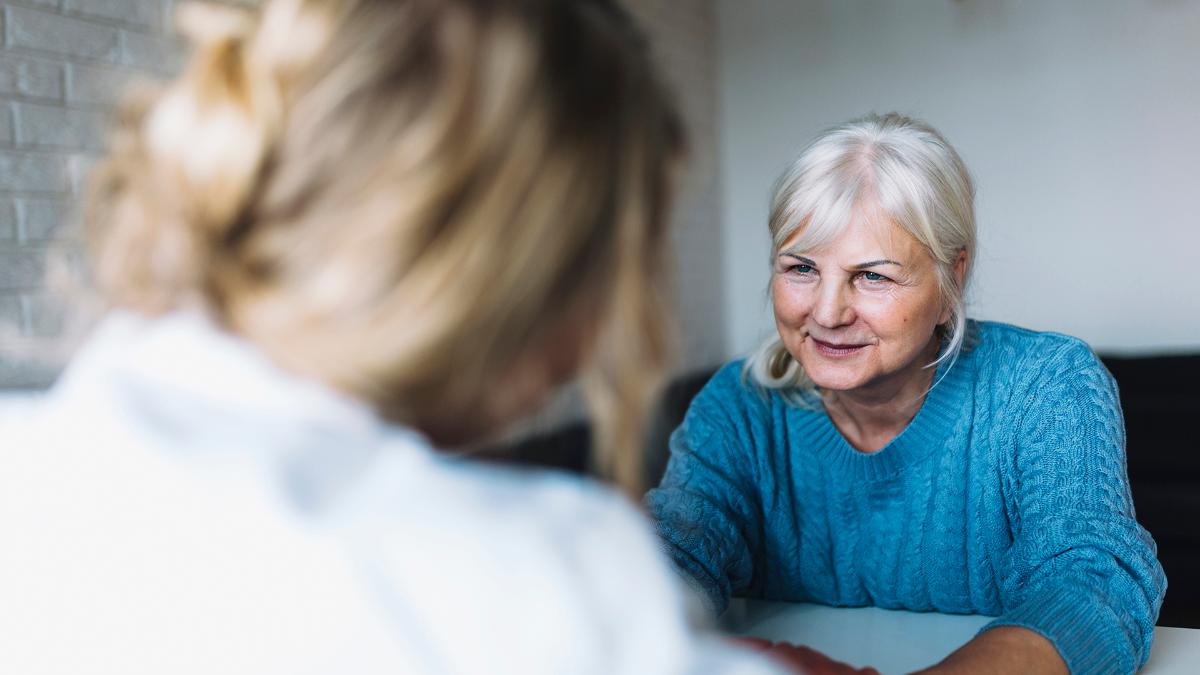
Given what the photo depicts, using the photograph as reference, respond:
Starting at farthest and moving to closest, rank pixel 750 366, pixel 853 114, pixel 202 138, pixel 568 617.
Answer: pixel 853 114 → pixel 750 366 → pixel 202 138 → pixel 568 617

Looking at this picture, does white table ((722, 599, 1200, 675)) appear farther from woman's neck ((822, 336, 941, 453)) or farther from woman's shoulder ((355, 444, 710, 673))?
woman's shoulder ((355, 444, 710, 673))

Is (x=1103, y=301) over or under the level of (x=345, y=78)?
under

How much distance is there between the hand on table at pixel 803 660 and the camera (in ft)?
2.99

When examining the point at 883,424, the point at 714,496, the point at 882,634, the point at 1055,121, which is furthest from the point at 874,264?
the point at 1055,121

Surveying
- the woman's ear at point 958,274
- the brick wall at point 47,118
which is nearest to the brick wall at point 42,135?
the brick wall at point 47,118

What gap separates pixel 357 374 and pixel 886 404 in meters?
1.10

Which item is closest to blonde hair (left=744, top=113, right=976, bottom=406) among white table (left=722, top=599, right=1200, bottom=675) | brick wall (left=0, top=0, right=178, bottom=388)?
white table (left=722, top=599, right=1200, bottom=675)

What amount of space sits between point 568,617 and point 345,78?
301 mm

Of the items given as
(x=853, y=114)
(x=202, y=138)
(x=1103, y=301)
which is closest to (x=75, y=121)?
(x=202, y=138)

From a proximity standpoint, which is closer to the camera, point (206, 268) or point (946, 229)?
point (206, 268)

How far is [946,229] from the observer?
139 centimetres

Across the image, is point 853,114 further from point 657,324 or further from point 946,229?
Answer: point 657,324

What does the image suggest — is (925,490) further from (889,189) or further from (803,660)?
(803,660)

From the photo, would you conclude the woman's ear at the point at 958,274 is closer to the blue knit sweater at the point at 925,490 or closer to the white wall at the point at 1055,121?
the blue knit sweater at the point at 925,490
